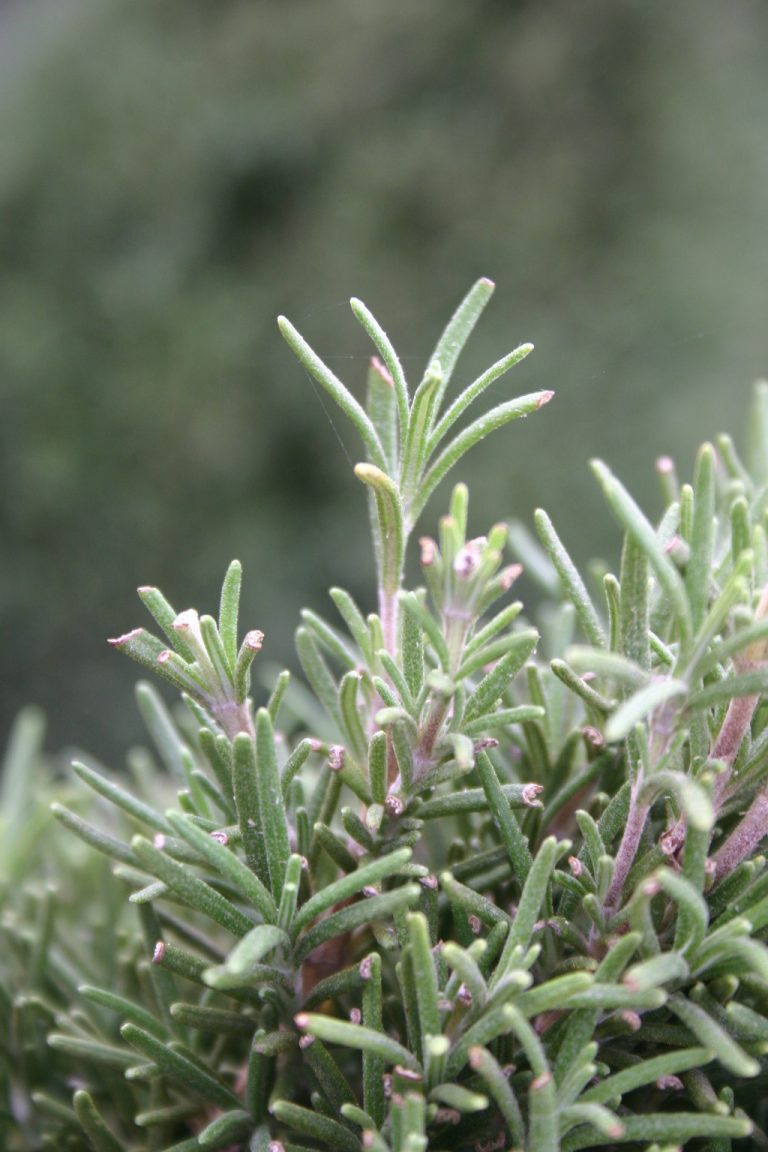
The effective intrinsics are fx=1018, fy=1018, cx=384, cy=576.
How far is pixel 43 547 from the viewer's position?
6.28ft

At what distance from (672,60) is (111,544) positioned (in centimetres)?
149

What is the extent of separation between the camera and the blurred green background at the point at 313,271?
1898 millimetres

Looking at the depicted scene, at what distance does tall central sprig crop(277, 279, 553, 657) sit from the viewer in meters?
0.34

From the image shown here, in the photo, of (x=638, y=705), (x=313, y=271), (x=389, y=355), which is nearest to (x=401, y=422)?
(x=389, y=355)

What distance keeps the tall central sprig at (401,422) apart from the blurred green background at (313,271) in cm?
143

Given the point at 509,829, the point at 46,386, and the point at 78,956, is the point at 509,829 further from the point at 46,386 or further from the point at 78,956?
the point at 46,386

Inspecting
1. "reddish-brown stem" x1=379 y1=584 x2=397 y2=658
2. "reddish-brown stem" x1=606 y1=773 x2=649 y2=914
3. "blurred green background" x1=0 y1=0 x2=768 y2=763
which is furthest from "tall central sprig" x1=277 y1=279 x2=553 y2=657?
"blurred green background" x1=0 y1=0 x2=768 y2=763

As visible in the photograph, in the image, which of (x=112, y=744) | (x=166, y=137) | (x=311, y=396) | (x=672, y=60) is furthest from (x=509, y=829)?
(x=672, y=60)

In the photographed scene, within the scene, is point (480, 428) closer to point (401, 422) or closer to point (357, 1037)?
point (401, 422)

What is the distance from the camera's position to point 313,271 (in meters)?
1.96

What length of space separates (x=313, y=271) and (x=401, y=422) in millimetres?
1688

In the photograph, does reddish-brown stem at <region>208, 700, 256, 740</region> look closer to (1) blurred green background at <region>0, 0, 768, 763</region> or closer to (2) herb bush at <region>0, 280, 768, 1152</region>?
(2) herb bush at <region>0, 280, 768, 1152</region>

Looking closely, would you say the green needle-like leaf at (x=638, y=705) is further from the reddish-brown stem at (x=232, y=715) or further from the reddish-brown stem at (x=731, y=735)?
the reddish-brown stem at (x=232, y=715)

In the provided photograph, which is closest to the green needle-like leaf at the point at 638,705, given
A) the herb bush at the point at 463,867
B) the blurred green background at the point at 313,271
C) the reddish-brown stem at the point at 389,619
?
the herb bush at the point at 463,867
